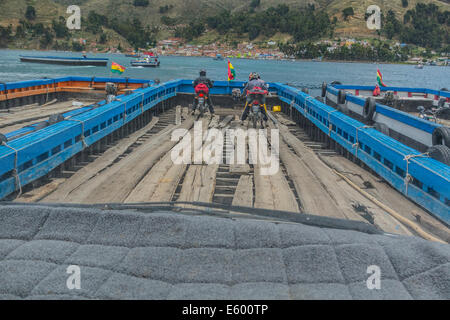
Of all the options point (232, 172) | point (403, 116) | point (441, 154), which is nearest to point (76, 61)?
point (403, 116)

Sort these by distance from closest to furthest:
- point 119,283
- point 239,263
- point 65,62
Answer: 1. point 119,283
2. point 239,263
3. point 65,62

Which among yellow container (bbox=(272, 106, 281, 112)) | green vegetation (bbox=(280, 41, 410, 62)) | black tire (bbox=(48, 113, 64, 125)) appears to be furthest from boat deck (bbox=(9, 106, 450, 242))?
green vegetation (bbox=(280, 41, 410, 62))

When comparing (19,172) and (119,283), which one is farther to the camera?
(19,172)

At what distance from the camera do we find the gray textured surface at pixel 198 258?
2.84 metres

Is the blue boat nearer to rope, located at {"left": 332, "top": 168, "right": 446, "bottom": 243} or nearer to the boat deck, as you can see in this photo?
the boat deck

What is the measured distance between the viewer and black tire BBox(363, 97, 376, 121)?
11.5 m

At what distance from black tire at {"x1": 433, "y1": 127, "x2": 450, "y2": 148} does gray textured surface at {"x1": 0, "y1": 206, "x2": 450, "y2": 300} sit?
482 cm

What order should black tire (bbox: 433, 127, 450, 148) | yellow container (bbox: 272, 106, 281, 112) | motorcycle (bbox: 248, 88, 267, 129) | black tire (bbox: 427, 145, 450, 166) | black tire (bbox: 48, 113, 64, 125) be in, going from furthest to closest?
yellow container (bbox: 272, 106, 281, 112) < motorcycle (bbox: 248, 88, 267, 129) < black tire (bbox: 48, 113, 64, 125) < black tire (bbox: 433, 127, 450, 148) < black tire (bbox: 427, 145, 450, 166)

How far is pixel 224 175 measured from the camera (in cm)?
744
